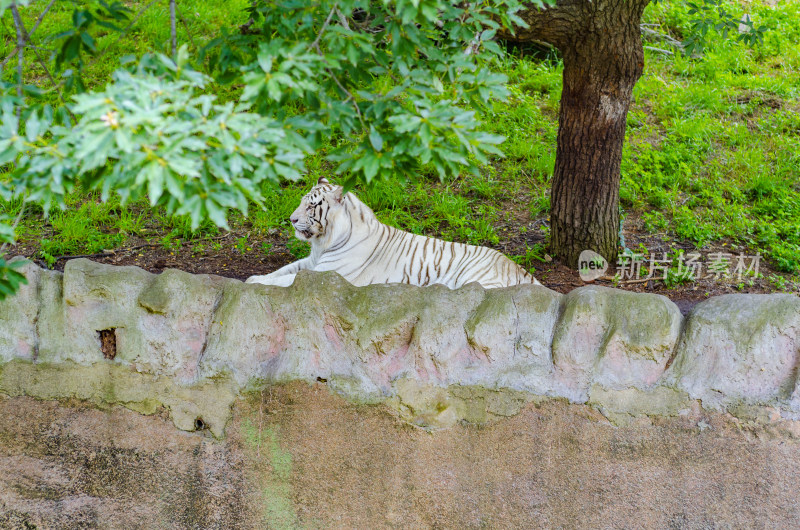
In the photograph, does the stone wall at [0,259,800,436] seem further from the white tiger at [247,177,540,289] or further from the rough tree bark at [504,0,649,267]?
the rough tree bark at [504,0,649,267]

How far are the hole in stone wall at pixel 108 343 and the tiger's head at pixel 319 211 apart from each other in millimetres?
1926

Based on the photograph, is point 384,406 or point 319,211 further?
point 319,211

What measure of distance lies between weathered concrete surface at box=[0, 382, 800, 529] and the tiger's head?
6.25ft

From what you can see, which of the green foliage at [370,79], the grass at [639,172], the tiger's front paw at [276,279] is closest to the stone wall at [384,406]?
the green foliage at [370,79]

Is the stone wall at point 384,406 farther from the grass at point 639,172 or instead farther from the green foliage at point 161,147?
the grass at point 639,172

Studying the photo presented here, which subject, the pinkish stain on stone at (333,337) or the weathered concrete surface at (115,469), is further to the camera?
the weathered concrete surface at (115,469)

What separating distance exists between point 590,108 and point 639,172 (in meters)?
1.76

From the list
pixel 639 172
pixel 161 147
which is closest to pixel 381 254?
pixel 639 172

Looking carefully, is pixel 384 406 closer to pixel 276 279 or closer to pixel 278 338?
pixel 278 338

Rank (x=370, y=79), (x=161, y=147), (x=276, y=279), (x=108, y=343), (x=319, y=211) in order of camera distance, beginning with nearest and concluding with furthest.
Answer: (x=161, y=147)
(x=370, y=79)
(x=108, y=343)
(x=276, y=279)
(x=319, y=211)

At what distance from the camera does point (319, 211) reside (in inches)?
190

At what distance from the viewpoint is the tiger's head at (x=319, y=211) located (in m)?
4.79

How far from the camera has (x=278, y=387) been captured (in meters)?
3.10

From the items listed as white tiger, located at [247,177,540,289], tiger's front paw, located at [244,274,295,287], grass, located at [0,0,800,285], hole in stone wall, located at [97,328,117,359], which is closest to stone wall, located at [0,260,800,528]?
hole in stone wall, located at [97,328,117,359]
